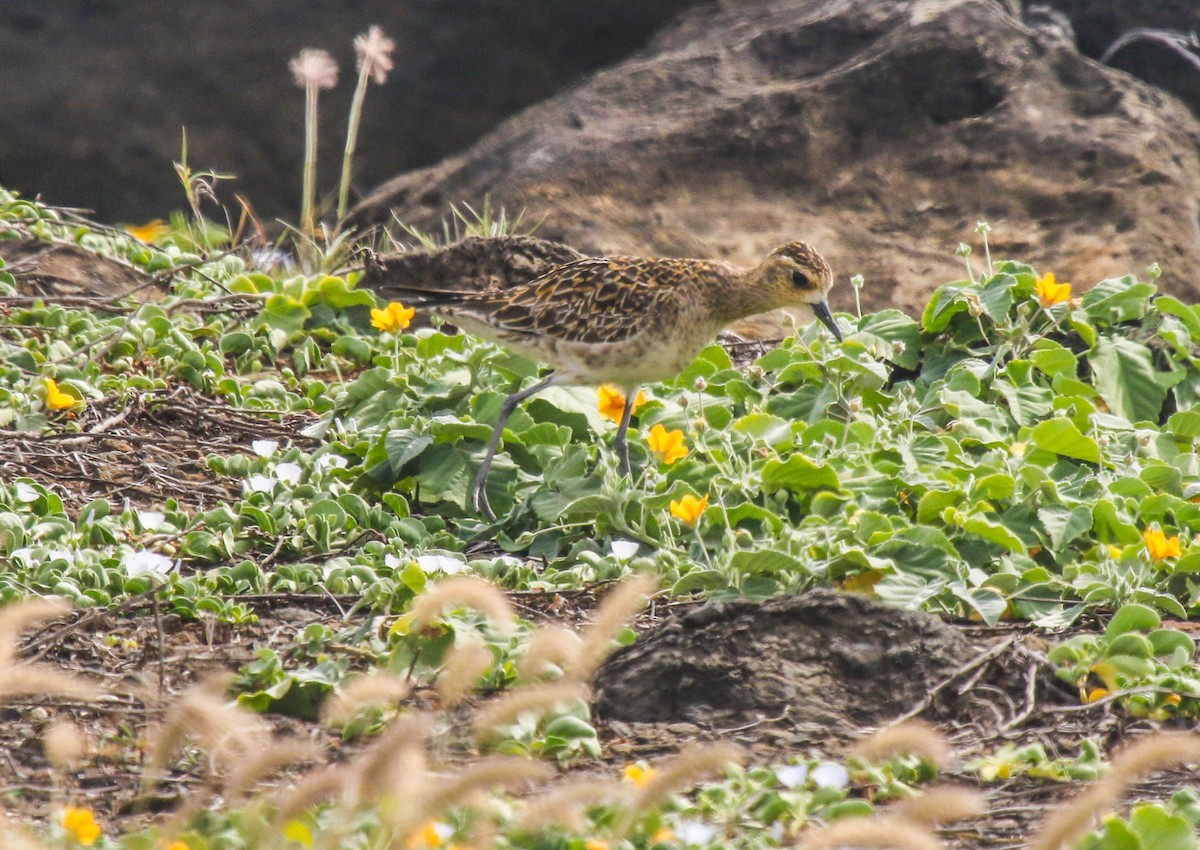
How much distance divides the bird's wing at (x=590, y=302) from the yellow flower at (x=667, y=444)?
0.82 meters

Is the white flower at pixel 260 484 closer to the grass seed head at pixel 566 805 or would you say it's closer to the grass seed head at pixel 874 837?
the grass seed head at pixel 566 805

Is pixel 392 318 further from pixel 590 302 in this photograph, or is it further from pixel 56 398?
pixel 56 398

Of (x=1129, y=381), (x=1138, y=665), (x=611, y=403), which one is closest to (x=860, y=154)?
(x=1129, y=381)

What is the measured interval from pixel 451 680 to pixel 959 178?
7.21m

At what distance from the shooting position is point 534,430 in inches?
254

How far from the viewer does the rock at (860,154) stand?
30.5 feet

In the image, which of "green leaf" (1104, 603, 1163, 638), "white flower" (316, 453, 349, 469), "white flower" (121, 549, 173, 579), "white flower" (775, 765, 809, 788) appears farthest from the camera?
"white flower" (316, 453, 349, 469)

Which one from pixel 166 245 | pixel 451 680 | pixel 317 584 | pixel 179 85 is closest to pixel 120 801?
pixel 451 680

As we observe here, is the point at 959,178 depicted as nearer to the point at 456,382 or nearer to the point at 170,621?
the point at 456,382

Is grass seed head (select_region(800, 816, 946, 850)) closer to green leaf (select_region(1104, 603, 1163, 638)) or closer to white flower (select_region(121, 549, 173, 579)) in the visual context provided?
green leaf (select_region(1104, 603, 1163, 638))

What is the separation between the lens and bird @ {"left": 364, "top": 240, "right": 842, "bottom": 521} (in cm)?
631

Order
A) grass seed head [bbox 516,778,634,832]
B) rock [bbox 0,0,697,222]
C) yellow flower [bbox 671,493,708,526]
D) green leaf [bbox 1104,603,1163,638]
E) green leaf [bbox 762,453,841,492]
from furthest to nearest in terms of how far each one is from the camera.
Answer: rock [bbox 0,0,697,222] < green leaf [bbox 762,453,841,492] < yellow flower [bbox 671,493,708,526] < green leaf [bbox 1104,603,1163,638] < grass seed head [bbox 516,778,634,832]

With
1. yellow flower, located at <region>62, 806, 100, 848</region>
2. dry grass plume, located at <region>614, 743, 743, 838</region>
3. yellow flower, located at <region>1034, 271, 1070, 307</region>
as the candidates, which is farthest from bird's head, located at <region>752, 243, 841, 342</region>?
yellow flower, located at <region>62, 806, 100, 848</region>

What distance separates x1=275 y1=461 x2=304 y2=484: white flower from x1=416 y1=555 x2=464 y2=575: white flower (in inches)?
37.3
